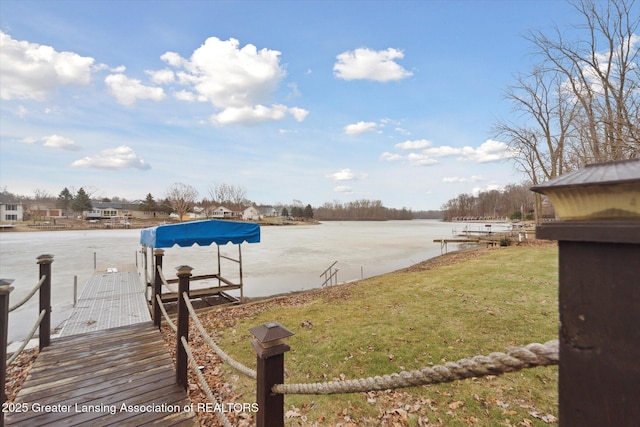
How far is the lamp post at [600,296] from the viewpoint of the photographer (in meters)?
0.66

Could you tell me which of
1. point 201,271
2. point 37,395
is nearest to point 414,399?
point 37,395

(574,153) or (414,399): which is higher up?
(574,153)

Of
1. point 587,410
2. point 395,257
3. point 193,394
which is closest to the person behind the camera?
point 587,410

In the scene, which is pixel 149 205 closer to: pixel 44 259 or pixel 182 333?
pixel 44 259

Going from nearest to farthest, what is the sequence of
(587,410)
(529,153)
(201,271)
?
(587,410)
(201,271)
(529,153)

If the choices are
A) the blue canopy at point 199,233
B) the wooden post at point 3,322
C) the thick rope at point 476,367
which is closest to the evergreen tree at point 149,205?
the blue canopy at point 199,233

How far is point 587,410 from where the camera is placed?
0.72 metres

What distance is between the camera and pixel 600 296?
2.29 ft

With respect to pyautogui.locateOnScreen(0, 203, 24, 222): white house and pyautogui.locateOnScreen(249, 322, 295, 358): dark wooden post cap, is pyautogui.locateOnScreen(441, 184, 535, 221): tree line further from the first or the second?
pyautogui.locateOnScreen(0, 203, 24, 222): white house

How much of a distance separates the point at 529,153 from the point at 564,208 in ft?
96.2

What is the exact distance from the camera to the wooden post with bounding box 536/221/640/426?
2.15 ft

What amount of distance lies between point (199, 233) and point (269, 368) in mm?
6779

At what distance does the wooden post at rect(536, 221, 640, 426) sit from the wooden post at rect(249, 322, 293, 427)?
144cm

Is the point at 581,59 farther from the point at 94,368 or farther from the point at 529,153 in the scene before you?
the point at 94,368
